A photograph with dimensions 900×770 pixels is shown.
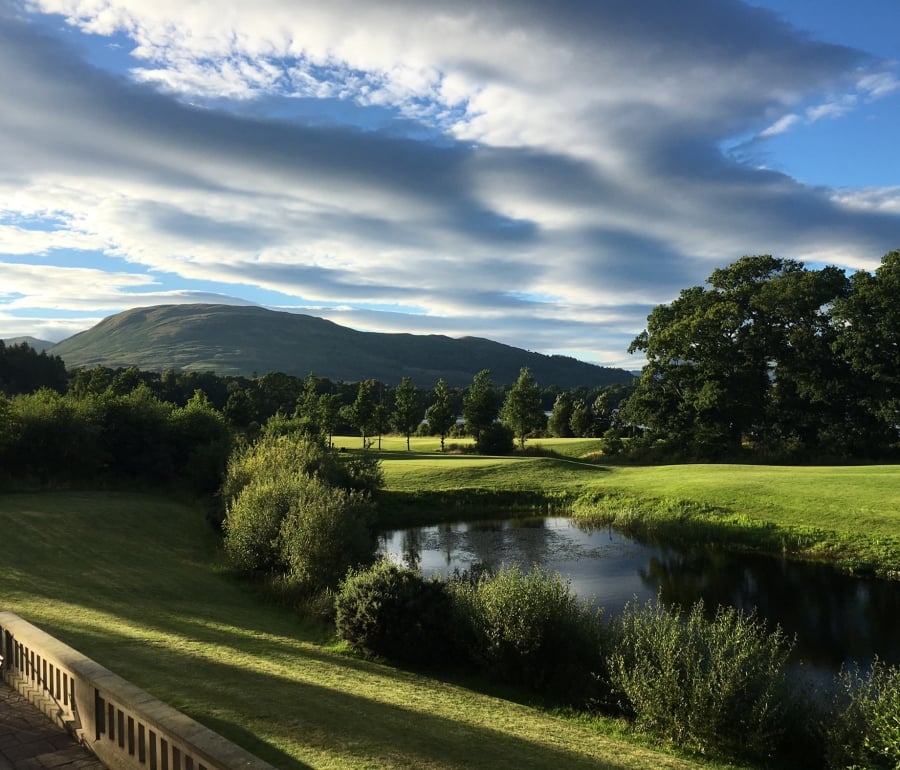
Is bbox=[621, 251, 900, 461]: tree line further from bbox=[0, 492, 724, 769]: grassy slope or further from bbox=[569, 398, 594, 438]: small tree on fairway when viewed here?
bbox=[0, 492, 724, 769]: grassy slope

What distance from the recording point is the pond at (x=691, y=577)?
2017 centimetres

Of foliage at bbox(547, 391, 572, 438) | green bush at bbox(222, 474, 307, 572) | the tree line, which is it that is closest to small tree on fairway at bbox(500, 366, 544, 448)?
the tree line

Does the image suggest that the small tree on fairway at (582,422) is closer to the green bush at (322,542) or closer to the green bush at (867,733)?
the green bush at (322,542)

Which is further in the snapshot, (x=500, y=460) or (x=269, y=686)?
(x=500, y=460)

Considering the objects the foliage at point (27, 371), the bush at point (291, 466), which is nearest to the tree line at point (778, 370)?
the bush at point (291, 466)

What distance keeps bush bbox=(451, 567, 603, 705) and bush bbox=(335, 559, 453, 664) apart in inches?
37.1

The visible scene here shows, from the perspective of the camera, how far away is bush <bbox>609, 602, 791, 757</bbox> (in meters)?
12.0

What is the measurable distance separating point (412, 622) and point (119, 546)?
52.8ft

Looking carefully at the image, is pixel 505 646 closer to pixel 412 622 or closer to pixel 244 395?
pixel 412 622

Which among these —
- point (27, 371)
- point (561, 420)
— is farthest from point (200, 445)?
point (27, 371)

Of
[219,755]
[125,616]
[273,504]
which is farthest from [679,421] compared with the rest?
[219,755]

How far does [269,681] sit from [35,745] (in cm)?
454

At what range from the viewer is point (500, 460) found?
53.8 m

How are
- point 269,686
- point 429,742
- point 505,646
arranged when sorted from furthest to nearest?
1. point 505,646
2. point 269,686
3. point 429,742
